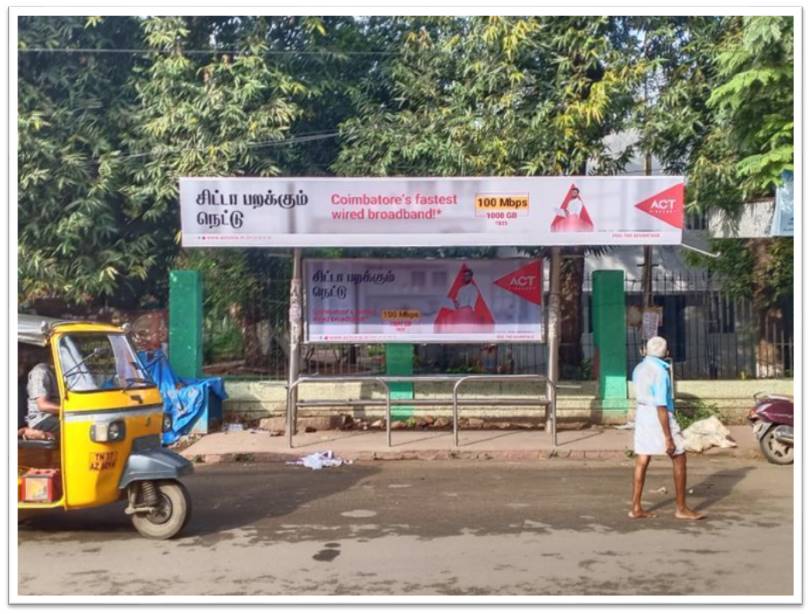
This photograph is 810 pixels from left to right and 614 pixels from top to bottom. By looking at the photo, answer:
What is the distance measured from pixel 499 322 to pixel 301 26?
18.2ft

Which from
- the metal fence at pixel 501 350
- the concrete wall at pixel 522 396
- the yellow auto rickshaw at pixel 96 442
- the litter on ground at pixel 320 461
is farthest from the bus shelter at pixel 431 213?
the yellow auto rickshaw at pixel 96 442

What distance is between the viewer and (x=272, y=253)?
47.7 feet

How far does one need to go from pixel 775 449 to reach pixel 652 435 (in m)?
3.38

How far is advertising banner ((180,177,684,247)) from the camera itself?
11.9m

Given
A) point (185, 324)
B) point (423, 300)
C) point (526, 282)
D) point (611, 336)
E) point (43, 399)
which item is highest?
point (526, 282)

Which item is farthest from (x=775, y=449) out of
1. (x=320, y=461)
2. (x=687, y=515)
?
(x=320, y=461)

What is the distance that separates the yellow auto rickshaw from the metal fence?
5838mm

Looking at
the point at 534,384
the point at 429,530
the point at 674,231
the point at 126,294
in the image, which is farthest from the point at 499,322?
the point at 126,294

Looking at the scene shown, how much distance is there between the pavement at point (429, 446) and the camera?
11.5 metres

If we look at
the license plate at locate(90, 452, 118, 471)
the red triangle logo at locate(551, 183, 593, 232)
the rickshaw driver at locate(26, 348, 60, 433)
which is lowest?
the license plate at locate(90, 452, 118, 471)

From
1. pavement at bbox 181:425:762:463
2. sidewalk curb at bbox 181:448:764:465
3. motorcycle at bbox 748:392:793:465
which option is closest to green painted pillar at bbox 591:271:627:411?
pavement at bbox 181:425:762:463

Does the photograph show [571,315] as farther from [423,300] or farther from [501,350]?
[423,300]

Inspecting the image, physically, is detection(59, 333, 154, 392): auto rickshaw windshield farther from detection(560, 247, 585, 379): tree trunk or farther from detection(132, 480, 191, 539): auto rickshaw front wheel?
detection(560, 247, 585, 379): tree trunk

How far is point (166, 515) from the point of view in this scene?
25.3 feet
